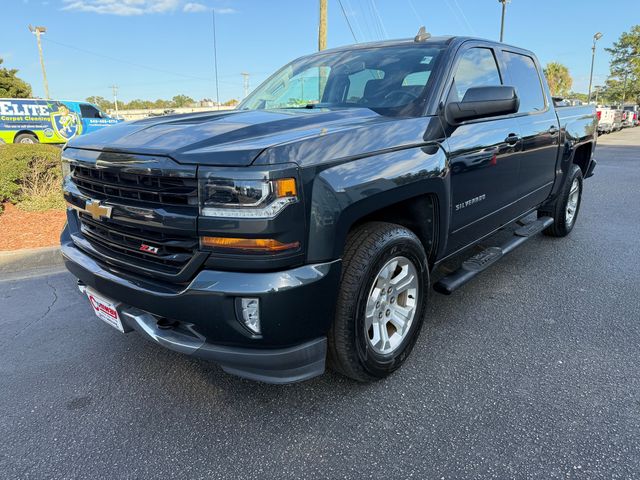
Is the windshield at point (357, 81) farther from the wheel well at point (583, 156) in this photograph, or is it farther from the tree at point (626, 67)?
the tree at point (626, 67)

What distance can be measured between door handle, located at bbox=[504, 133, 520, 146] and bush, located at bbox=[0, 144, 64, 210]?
628 centimetres

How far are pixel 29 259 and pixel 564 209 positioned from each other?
240 inches

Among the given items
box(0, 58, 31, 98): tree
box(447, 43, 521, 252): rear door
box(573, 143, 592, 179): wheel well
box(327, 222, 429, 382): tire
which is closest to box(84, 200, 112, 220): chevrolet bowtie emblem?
box(327, 222, 429, 382): tire

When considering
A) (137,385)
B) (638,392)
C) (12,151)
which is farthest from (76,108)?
(638,392)

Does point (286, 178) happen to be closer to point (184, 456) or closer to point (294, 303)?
point (294, 303)

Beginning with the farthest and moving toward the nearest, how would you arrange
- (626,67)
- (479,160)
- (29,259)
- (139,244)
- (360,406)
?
1. (626,67)
2. (29,259)
3. (479,160)
4. (360,406)
5. (139,244)

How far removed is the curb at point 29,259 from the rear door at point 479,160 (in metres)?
4.25

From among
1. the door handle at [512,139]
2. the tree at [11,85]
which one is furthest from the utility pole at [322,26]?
the tree at [11,85]

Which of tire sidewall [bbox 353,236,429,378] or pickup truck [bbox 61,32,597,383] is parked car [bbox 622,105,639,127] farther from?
tire sidewall [bbox 353,236,429,378]

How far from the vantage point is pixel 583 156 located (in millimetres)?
5520

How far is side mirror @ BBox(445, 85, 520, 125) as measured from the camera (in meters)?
2.65

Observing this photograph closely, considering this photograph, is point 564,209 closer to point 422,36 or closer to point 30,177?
point 422,36

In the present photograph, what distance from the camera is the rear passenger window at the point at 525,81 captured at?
152 inches

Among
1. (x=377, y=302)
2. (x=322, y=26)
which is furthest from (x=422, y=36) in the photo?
(x=322, y=26)
